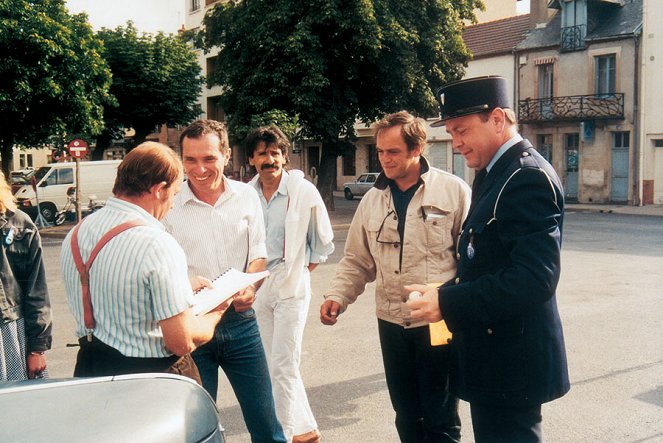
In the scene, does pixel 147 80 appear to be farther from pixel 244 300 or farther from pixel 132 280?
pixel 132 280

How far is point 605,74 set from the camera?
32.9 m

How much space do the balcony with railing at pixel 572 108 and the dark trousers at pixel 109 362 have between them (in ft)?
106

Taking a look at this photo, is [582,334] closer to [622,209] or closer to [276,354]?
[276,354]

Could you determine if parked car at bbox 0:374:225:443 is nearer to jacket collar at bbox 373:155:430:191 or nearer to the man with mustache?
jacket collar at bbox 373:155:430:191

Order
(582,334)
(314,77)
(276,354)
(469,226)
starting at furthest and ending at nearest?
(314,77) → (582,334) → (276,354) → (469,226)

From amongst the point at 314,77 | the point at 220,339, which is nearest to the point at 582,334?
the point at 220,339

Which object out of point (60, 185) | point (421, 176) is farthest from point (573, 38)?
point (421, 176)

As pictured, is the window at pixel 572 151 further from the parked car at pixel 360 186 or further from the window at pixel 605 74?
the parked car at pixel 360 186

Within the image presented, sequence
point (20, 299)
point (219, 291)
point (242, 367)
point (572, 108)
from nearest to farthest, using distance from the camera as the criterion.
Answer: point (219, 291)
point (242, 367)
point (20, 299)
point (572, 108)

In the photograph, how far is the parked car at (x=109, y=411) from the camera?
163 cm

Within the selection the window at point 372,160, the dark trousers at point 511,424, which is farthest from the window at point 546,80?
the dark trousers at point 511,424

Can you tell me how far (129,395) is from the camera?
188cm

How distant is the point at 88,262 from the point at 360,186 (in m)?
35.7

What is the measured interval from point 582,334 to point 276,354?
4.11 meters
